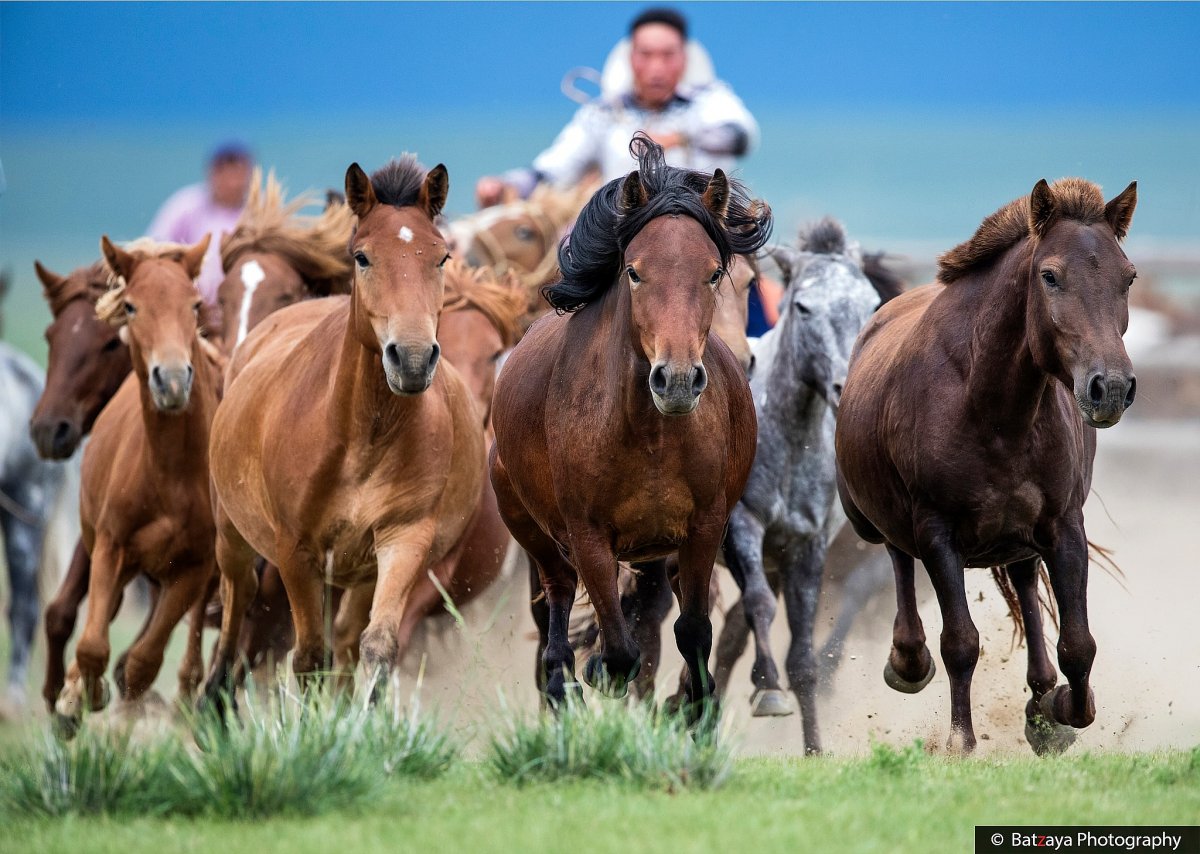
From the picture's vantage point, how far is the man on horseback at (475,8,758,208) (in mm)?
10852

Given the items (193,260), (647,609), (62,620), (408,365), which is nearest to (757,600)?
(647,609)

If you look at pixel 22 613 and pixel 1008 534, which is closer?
pixel 1008 534

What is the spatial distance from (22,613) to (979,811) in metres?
8.16

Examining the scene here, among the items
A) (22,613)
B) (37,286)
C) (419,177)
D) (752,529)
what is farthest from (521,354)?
(37,286)

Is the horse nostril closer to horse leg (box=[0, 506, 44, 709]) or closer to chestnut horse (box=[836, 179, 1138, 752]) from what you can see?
chestnut horse (box=[836, 179, 1138, 752])

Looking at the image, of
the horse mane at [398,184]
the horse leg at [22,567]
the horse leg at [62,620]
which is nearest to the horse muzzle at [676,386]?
the horse mane at [398,184]

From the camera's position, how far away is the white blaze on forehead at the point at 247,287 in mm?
9008

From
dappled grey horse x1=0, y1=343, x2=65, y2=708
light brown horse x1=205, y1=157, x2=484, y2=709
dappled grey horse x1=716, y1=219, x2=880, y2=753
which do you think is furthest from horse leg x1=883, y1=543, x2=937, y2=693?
dappled grey horse x1=0, y1=343, x2=65, y2=708

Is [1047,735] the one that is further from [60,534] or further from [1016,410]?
[60,534]

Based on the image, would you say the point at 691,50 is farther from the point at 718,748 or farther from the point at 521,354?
the point at 718,748

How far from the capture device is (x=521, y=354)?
6.72 metres

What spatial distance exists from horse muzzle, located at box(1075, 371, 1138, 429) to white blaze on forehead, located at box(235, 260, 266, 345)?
5005mm

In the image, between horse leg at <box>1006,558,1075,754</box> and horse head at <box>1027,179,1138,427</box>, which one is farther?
horse leg at <box>1006,558,1075,754</box>

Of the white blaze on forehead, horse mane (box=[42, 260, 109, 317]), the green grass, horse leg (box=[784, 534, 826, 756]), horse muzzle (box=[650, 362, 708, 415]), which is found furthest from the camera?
horse mane (box=[42, 260, 109, 317])
